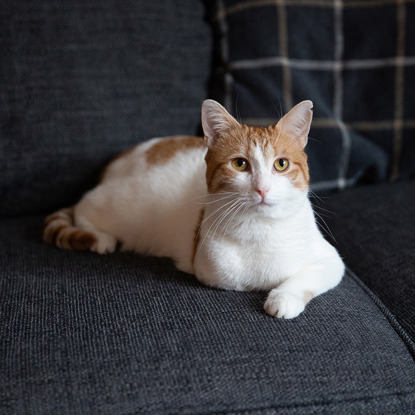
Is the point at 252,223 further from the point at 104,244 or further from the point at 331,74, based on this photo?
the point at 331,74

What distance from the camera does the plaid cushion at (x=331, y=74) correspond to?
1.91 meters

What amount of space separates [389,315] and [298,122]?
545 mm

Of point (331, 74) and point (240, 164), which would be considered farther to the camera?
point (331, 74)

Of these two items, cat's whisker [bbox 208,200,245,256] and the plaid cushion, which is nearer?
cat's whisker [bbox 208,200,245,256]

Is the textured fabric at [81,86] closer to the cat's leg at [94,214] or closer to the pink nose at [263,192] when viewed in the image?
the cat's leg at [94,214]

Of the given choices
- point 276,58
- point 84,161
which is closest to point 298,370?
point 84,161

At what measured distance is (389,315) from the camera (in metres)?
1.27

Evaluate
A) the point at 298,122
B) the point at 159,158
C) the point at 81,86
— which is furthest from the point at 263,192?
the point at 81,86

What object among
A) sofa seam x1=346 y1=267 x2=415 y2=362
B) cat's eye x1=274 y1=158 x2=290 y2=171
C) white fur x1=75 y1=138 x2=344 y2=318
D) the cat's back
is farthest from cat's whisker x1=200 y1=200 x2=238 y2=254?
sofa seam x1=346 y1=267 x2=415 y2=362

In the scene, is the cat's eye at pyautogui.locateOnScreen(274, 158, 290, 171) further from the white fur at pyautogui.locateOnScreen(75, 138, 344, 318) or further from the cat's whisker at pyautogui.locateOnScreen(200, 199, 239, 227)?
the cat's whisker at pyautogui.locateOnScreen(200, 199, 239, 227)

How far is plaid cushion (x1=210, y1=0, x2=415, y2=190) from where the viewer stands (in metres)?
1.91

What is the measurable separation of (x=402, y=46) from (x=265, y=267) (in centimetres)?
122

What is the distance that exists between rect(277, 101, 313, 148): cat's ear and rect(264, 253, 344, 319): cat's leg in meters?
0.34

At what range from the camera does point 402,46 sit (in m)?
1.98
